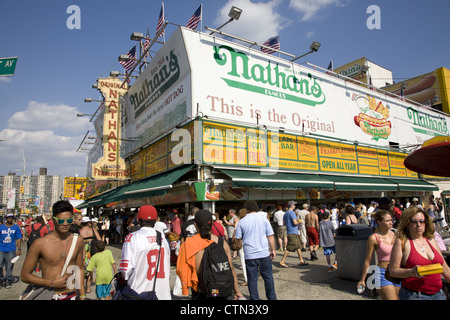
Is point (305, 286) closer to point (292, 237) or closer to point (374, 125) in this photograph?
point (292, 237)

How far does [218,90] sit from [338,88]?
8652mm

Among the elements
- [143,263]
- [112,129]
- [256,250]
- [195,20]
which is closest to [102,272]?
[143,263]

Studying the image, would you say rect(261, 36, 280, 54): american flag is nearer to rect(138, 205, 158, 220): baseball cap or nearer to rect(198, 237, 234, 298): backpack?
rect(138, 205, 158, 220): baseball cap

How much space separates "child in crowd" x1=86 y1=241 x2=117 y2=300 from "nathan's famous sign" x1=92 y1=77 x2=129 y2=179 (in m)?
13.6

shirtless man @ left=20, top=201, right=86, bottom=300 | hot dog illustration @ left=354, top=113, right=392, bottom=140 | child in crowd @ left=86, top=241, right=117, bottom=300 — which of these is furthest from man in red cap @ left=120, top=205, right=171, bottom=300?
hot dog illustration @ left=354, top=113, right=392, bottom=140

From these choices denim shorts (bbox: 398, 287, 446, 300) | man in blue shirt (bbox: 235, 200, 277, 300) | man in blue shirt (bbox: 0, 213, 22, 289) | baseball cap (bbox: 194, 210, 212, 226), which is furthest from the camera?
man in blue shirt (bbox: 0, 213, 22, 289)

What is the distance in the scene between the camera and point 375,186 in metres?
14.7

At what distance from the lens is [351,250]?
20.0ft

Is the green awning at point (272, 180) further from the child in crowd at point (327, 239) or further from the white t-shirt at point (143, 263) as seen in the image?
the white t-shirt at point (143, 263)

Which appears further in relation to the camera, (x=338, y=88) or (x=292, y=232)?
(x=338, y=88)

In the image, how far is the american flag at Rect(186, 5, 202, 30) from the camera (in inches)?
453
